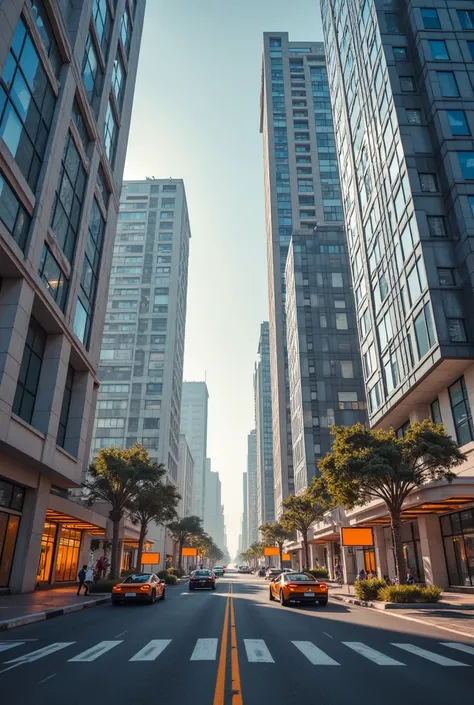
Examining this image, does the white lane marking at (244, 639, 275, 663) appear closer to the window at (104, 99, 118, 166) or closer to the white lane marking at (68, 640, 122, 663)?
the white lane marking at (68, 640, 122, 663)

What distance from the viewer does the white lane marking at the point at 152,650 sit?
9172 millimetres

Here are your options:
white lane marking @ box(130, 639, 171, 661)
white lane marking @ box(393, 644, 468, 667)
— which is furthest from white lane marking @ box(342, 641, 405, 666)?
white lane marking @ box(130, 639, 171, 661)

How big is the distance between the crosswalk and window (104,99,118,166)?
1331 inches

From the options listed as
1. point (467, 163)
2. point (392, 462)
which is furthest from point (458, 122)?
point (392, 462)

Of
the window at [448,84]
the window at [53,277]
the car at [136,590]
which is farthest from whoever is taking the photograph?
the window at [448,84]

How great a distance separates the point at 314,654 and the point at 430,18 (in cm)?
4315

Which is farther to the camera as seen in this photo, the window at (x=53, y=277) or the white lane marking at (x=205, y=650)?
the window at (x=53, y=277)

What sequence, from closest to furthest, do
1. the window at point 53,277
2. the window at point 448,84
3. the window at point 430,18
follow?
the window at point 53,277 → the window at point 448,84 → the window at point 430,18

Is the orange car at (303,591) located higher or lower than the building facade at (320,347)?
lower

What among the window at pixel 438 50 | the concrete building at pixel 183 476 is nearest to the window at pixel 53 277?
the window at pixel 438 50

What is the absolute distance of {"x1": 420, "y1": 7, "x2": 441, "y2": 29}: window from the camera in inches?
1433

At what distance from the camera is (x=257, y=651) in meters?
10.0

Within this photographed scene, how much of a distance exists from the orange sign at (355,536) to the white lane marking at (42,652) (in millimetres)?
21157

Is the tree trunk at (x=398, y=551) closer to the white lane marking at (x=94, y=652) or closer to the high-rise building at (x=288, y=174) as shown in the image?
the white lane marking at (x=94, y=652)
